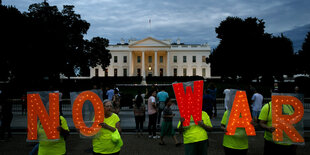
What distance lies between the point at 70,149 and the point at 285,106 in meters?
5.68

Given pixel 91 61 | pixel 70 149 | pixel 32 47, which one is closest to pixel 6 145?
pixel 70 149

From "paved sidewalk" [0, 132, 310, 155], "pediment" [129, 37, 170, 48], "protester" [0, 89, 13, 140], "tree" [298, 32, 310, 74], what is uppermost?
"pediment" [129, 37, 170, 48]

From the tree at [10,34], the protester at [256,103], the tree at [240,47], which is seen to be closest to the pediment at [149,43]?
the tree at [240,47]

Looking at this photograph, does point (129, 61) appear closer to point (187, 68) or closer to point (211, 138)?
point (187, 68)

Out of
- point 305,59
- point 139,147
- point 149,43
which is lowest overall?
point 139,147

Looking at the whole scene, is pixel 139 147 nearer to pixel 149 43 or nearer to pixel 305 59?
pixel 305 59

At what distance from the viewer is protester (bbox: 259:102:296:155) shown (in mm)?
3777

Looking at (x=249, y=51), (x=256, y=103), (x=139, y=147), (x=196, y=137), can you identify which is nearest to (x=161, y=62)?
(x=249, y=51)

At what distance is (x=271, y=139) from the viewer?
3914mm

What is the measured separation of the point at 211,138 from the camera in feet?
27.9

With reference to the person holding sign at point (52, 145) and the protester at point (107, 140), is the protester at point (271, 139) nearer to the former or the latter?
the protester at point (107, 140)

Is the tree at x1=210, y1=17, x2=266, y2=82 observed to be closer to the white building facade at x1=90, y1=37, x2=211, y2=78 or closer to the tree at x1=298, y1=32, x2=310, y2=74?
the tree at x1=298, y1=32, x2=310, y2=74

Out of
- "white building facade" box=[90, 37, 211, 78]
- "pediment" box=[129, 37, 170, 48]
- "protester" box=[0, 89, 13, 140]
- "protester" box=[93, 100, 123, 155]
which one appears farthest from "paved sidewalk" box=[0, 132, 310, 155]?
"white building facade" box=[90, 37, 211, 78]

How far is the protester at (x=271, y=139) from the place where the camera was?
3.78m
